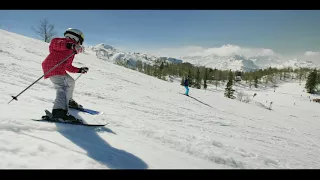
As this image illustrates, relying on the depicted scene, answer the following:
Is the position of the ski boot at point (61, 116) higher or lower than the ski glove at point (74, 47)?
lower

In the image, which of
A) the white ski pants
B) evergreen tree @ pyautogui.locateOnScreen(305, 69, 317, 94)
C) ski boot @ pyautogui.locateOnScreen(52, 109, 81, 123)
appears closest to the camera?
ski boot @ pyautogui.locateOnScreen(52, 109, 81, 123)

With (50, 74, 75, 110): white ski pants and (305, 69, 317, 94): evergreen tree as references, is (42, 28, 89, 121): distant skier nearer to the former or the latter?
(50, 74, 75, 110): white ski pants

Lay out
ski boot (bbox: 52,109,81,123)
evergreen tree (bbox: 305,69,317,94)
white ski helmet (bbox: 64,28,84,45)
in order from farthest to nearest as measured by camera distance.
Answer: evergreen tree (bbox: 305,69,317,94), white ski helmet (bbox: 64,28,84,45), ski boot (bbox: 52,109,81,123)

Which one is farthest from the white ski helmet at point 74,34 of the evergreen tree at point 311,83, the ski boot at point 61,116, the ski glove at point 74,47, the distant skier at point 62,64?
the evergreen tree at point 311,83

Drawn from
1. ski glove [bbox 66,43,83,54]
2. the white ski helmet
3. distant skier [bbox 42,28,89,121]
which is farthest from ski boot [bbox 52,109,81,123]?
the white ski helmet

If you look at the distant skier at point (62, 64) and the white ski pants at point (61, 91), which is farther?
the white ski pants at point (61, 91)

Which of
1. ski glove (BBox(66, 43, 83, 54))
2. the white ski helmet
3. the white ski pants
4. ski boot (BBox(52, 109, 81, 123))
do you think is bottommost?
ski boot (BBox(52, 109, 81, 123))

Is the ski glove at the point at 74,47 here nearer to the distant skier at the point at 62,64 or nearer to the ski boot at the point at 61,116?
the distant skier at the point at 62,64

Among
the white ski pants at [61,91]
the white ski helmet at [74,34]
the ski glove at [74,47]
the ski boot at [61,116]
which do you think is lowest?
the ski boot at [61,116]

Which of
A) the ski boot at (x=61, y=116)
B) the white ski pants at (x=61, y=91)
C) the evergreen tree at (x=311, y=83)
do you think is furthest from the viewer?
the evergreen tree at (x=311, y=83)
